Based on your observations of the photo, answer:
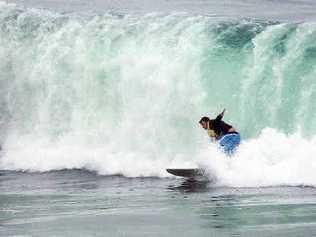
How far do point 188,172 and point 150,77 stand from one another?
5977 mm

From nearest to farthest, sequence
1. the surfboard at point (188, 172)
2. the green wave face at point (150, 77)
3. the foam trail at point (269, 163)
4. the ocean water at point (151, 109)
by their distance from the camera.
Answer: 1. the ocean water at point (151, 109)
2. the foam trail at point (269, 163)
3. the surfboard at point (188, 172)
4. the green wave face at point (150, 77)

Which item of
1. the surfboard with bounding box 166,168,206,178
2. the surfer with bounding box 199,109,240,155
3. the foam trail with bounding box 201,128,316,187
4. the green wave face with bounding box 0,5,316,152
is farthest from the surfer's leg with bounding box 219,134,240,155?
the green wave face with bounding box 0,5,316,152

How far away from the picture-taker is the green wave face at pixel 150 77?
2773 centimetres

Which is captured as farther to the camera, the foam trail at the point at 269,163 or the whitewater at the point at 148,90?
the whitewater at the point at 148,90

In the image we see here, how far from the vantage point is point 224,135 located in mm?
24047

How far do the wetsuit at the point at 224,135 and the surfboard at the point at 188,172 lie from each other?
71cm

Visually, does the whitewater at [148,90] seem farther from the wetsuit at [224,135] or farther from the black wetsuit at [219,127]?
the black wetsuit at [219,127]

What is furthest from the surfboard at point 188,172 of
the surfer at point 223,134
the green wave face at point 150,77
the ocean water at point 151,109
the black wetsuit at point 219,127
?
the green wave face at point 150,77

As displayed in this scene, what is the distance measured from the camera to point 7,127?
32.5 meters

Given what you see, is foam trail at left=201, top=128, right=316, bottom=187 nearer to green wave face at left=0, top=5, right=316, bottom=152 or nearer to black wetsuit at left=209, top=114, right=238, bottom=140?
black wetsuit at left=209, top=114, right=238, bottom=140

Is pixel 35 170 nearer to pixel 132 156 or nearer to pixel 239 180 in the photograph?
A: pixel 132 156

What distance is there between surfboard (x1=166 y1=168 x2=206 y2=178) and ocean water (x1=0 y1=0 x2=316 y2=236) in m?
0.16

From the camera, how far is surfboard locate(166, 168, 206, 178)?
23530mm

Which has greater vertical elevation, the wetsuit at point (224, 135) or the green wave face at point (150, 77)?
the green wave face at point (150, 77)
